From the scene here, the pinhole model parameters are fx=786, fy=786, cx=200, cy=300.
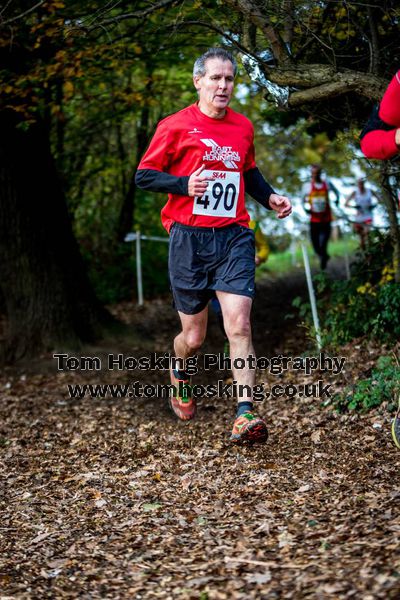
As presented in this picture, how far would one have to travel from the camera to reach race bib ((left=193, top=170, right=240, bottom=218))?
492cm

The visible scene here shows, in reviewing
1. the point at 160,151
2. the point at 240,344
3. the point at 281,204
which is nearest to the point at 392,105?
the point at 281,204

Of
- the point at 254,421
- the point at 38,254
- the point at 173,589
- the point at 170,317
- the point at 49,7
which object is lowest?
the point at 173,589

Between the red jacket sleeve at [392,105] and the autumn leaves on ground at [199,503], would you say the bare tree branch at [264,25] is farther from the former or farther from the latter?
the autumn leaves on ground at [199,503]

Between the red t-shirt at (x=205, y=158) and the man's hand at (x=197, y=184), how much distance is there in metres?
0.19

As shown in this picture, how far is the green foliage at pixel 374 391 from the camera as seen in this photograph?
223 inches

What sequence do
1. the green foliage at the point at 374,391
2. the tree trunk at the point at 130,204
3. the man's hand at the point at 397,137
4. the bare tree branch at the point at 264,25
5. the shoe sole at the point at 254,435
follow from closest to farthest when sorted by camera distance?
the man's hand at the point at 397,137
the shoe sole at the point at 254,435
the bare tree branch at the point at 264,25
the green foliage at the point at 374,391
the tree trunk at the point at 130,204

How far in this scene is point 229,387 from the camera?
748 centimetres

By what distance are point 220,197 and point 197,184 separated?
31 centimetres

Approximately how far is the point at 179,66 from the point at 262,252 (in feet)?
9.56

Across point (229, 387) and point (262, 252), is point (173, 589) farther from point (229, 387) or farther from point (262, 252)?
point (262, 252)

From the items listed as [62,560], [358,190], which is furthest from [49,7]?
[358,190]

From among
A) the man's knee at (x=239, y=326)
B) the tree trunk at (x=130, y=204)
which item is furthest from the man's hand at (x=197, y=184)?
the tree trunk at (x=130, y=204)

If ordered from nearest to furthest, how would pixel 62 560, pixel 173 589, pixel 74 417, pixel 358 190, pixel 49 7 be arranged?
pixel 173 589 → pixel 62 560 → pixel 74 417 → pixel 49 7 → pixel 358 190

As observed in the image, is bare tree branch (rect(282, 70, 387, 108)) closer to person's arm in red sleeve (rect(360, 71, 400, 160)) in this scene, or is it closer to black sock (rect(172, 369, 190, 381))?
person's arm in red sleeve (rect(360, 71, 400, 160))
